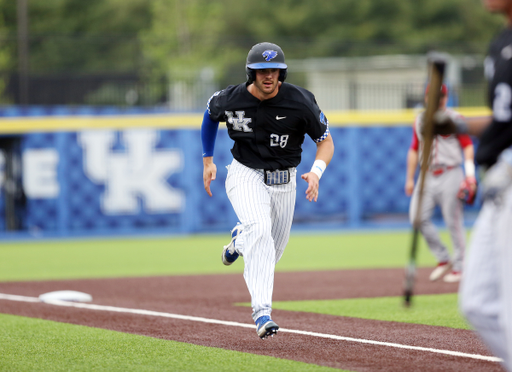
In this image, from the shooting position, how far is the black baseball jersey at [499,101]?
11.5ft

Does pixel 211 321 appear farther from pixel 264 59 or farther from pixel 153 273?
pixel 153 273

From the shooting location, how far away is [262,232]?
218 inches

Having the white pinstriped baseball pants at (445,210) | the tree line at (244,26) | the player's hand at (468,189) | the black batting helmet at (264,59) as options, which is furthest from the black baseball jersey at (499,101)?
the tree line at (244,26)

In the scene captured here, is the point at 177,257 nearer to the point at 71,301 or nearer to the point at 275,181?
the point at 71,301

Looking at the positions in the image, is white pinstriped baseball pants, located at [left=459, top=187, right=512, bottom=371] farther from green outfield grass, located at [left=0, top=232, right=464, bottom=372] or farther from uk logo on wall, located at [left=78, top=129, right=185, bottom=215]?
uk logo on wall, located at [left=78, top=129, right=185, bottom=215]

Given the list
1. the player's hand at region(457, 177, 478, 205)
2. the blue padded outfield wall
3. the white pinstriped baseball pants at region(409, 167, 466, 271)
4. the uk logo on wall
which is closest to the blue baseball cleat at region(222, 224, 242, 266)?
the player's hand at region(457, 177, 478, 205)

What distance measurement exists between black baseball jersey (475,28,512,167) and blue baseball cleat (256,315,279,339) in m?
2.07

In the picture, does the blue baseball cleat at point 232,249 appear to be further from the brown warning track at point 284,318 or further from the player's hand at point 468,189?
the player's hand at point 468,189

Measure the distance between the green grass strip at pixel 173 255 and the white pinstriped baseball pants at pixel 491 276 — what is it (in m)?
8.33

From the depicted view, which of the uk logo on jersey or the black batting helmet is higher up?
the black batting helmet

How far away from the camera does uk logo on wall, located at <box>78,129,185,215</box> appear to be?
18.2m

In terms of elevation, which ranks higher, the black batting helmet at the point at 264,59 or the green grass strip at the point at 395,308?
the black batting helmet at the point at 264,59

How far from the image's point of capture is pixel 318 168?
578cm

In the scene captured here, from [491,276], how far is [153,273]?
28.2 ft
